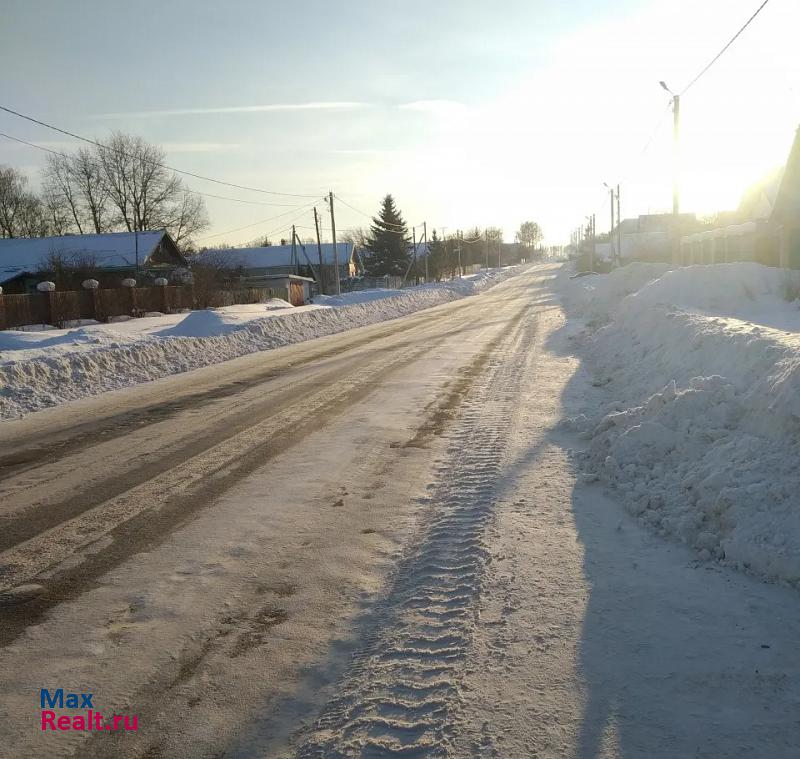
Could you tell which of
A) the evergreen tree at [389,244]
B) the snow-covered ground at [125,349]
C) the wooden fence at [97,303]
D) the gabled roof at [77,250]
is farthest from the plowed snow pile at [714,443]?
the evergreen tree at [389,244]

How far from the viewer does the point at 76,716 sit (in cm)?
287

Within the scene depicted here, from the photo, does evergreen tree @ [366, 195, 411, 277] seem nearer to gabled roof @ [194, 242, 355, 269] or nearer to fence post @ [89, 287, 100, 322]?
gabled roof @ [194, 242, 355, 269]

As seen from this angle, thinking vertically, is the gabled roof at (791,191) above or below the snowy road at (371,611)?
above

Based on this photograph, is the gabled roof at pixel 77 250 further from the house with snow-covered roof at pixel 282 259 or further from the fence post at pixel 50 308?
the house with snow-covered roof at pixel 282 259

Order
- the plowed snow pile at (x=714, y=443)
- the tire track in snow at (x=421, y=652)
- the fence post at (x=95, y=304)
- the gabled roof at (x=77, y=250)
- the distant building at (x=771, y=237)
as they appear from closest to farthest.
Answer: the tire track in snow at (x=421, y=652) → the plowed snow pile at (x=714, y=443) → the distant building at (x=771, y=237) → the fence post at (x=95, y=304) → the gabled roof at (x=77, y=250)

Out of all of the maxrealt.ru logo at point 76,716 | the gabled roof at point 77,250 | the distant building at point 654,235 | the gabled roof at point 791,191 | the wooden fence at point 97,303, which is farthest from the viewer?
the gabled roof at point 77,250

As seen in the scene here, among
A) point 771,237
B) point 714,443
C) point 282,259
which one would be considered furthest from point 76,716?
point 282,259

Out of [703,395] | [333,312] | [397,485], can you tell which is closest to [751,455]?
[703,395]

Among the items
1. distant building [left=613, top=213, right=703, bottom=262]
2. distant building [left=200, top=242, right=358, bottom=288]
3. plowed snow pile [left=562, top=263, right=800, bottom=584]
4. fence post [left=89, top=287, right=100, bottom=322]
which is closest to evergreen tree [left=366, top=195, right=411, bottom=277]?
distant building [left=200, top=242, right=358, bottom=288]

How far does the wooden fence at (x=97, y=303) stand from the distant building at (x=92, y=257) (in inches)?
351

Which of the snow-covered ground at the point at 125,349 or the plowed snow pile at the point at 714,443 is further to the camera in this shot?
the snow-covered ground at the point at 125,349

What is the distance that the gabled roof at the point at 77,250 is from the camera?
38188 millimetres

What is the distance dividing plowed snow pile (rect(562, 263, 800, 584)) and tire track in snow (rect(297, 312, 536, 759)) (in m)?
1.36

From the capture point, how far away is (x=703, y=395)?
5.95m
